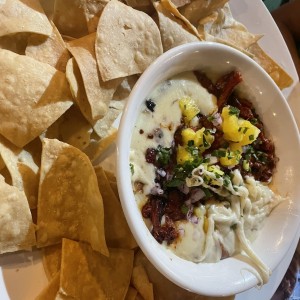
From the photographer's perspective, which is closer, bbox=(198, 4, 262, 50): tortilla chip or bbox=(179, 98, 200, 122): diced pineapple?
bbox=(179, 98, 200, 122): diced pineapple

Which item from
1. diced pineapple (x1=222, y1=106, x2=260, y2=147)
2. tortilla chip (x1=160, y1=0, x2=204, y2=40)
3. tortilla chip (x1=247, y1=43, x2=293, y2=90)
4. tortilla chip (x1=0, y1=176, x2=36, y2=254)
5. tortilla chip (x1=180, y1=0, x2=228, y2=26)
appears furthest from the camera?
tortilla chip (x1=247, y1=43, x2=293, y2=90)

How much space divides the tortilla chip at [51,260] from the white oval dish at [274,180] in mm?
297

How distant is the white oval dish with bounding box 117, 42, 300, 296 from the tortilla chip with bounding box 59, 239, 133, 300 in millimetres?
192

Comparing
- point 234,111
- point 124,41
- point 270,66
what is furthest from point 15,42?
point 270,66

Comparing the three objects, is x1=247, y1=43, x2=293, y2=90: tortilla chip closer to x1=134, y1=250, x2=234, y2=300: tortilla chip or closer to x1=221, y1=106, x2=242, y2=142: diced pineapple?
x1=221, y1=106, x2=242, y2=142: diced pineapple

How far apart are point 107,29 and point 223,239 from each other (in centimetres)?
82

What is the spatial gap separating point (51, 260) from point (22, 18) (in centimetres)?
80

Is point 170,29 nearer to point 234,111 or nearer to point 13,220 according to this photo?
point 234,111

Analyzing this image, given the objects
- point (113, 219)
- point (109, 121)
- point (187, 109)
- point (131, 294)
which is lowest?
point (131, 294)

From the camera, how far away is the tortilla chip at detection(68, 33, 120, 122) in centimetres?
158

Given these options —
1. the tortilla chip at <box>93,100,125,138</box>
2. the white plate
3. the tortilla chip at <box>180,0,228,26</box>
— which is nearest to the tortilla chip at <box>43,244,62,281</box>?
the white plate

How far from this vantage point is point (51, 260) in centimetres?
158

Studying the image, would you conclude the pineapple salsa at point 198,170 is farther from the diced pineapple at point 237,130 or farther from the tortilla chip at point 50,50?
the tortilla chip at point 50,50

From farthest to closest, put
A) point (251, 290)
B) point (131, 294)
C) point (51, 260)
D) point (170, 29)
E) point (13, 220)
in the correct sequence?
point (251, 290)
point (170, 29)
point (131, 294)
point (51, 260)
point (13, 220)
